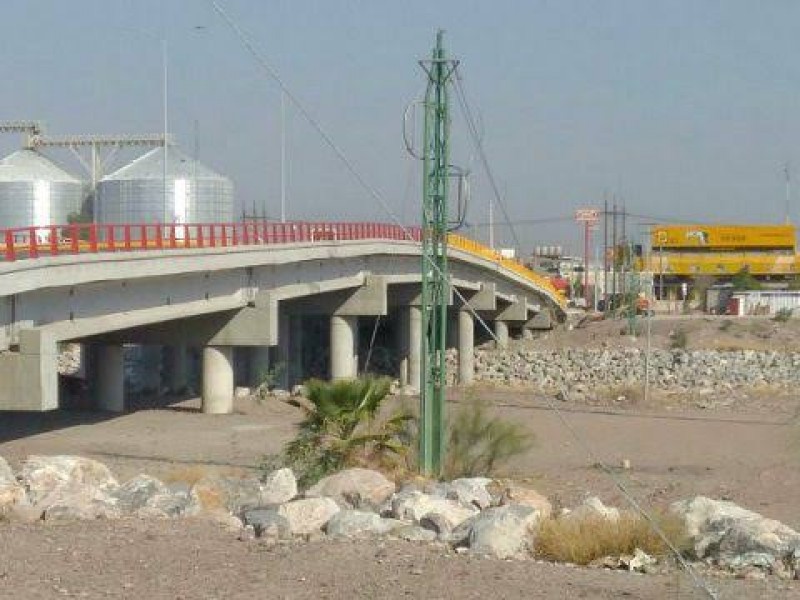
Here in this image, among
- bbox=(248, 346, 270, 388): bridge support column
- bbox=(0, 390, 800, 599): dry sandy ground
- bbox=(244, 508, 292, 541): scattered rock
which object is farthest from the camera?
bbox=(248, 346, 270, 388): bridge support column

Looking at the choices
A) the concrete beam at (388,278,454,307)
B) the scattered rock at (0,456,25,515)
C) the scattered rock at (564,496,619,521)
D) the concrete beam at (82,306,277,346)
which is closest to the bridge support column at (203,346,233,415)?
the concrete beam at (82,306,277,346)

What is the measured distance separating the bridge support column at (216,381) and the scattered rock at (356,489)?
68.5ft

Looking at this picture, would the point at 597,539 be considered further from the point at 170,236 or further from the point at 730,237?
the point at 730,237

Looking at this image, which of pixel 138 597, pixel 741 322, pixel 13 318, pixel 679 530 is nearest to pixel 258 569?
pixel 138 597

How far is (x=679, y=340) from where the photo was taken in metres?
74.6

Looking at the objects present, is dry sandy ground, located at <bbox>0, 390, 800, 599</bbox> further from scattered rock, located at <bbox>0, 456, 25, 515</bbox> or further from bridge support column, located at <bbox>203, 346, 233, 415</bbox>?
scattered rock, located at <bbox>0, 456, 25, 515</bbox>

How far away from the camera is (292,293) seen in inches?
1834

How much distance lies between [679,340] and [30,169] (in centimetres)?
3220

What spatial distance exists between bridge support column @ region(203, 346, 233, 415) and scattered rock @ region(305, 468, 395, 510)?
2089 cm

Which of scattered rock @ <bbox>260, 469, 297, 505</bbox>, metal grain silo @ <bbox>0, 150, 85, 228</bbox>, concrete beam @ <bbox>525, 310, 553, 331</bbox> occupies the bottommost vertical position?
concrete beam @ <bbox>525, 310, 553, 331</bbox>

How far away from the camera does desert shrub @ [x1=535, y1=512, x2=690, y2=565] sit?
1566 cm

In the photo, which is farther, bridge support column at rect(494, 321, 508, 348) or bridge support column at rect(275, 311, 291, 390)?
bridge support column at rect(494, 321, 508, 348)

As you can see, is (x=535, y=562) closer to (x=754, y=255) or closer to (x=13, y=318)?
→ (x=13, y=318)

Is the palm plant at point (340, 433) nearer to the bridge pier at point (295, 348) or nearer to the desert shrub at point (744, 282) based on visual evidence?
the bridge pier at point (295, 348)
